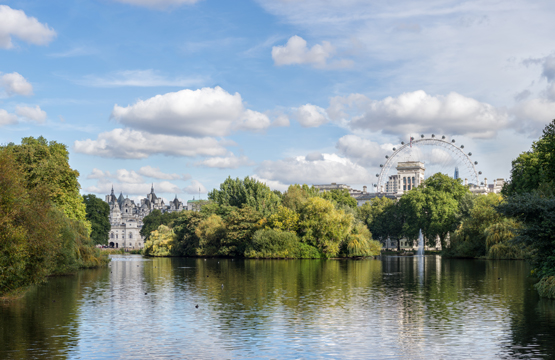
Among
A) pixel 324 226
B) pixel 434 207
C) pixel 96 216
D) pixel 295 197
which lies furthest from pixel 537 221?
pixel 96 216

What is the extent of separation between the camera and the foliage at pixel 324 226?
82.1m

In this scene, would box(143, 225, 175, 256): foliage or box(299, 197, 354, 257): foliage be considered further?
box(143, 225, 175, 256): foliage

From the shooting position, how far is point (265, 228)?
287 ft

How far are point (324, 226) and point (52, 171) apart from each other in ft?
138

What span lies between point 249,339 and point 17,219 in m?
14.9

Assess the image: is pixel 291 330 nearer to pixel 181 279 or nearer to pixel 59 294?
pixel 59 294

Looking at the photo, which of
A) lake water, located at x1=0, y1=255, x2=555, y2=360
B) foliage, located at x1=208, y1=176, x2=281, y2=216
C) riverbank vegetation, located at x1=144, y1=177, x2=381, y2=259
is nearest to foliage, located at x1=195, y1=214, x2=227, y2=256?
riverbank vegetation, located at x1=144, y1=177, x2=381, y2=259

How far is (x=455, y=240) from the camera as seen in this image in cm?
8900

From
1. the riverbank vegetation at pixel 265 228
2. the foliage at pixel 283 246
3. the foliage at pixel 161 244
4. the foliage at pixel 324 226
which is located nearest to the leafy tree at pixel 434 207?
the riverbank vegetation at pixel 265 228

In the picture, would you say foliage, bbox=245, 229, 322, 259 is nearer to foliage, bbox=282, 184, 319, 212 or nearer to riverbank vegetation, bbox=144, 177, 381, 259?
riverbank vegetation, bbox=144, 177, 381, 259

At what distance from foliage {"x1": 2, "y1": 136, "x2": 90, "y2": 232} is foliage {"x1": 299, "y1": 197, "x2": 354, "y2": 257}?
107 ft

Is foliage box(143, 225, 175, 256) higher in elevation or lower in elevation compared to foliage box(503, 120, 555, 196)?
lower

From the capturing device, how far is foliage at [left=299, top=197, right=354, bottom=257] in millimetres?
82062

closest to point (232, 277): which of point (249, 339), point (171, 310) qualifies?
point (171, 310)
